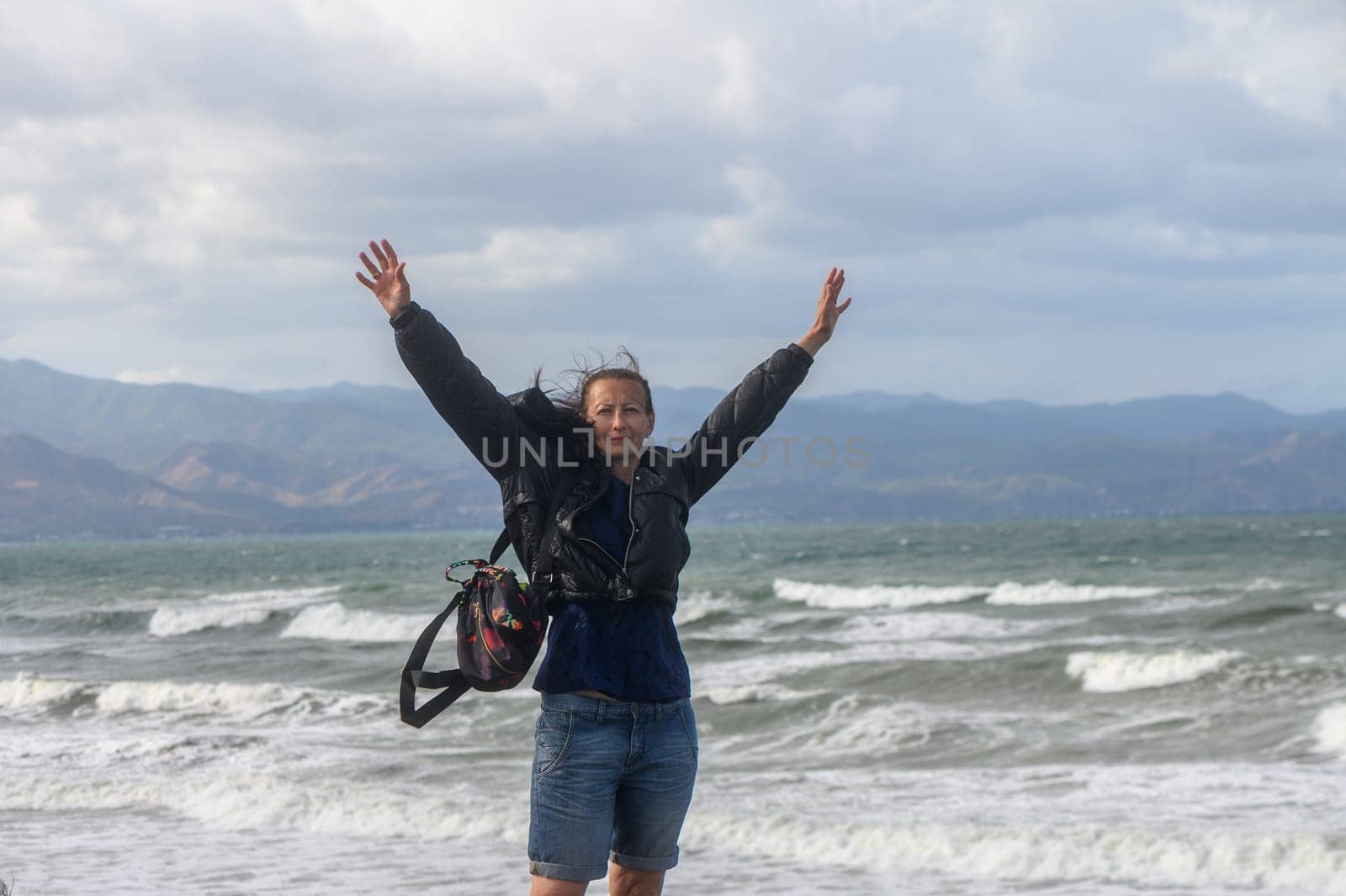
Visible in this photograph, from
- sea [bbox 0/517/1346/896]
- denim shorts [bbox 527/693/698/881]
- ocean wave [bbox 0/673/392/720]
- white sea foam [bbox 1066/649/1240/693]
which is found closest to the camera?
denim shorts [bbox 527/693/698/881]

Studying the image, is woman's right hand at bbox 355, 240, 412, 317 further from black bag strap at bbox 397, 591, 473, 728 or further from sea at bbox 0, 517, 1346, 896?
sea at bbox 0, 517, 1346, 896

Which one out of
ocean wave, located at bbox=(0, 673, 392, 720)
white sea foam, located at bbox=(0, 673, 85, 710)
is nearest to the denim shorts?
ocean wave, located at bbox=(0, 673, 392, 720)

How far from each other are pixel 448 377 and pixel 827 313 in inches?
46.5

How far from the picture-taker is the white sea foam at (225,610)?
31.6 m

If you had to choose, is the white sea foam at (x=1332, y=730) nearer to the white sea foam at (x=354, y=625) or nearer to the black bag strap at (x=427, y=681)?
the black bag strap at (x=427, y=681)

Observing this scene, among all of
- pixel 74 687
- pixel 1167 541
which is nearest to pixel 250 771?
pixel 74 687

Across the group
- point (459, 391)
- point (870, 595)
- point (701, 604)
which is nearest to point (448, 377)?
point (459, 391)

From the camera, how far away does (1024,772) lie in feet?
36.6

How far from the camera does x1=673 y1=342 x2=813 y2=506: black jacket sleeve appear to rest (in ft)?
12.5

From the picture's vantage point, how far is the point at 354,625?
101 feet

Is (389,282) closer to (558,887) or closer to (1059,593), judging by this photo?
(558,887)

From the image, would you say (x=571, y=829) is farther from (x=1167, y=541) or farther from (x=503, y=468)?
(x=1167, y=541)

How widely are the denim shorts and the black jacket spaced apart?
0.30 meters

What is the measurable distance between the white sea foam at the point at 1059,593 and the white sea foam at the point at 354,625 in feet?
42.7
